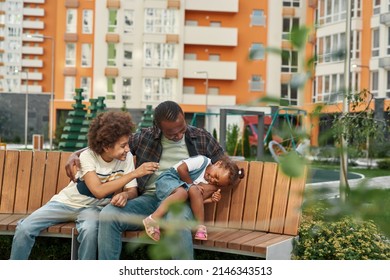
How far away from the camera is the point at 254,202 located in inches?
86.9

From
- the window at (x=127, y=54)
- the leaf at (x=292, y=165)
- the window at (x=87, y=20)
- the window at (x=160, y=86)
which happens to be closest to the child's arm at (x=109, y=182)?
the leaf at (x=292, y=165)

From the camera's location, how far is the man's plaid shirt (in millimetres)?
2053

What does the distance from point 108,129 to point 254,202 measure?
512mm

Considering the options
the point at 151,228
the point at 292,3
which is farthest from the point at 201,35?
the point at 151,228

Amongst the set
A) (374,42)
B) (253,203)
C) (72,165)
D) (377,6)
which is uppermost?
(377,6)

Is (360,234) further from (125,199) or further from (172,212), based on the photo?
(172,212)

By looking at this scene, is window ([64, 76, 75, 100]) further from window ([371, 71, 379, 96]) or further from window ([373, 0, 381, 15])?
window ([371, 71, 379, 96])

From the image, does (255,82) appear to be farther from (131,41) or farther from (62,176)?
(131,41)

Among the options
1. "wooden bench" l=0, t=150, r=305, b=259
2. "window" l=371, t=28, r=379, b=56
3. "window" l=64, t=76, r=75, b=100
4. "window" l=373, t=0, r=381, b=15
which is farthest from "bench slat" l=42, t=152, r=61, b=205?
"window" l=373, t=0, r=381, b=15

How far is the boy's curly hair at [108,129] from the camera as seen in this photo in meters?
Answer: 1.92

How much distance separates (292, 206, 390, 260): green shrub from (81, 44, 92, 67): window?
7.24 ft
